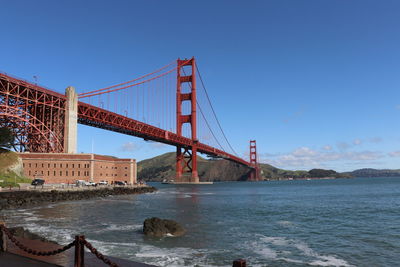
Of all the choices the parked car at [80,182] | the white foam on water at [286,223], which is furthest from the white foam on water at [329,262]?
the parked car at [80,182]

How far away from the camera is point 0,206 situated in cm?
2959

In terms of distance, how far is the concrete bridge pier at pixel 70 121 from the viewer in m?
61.8

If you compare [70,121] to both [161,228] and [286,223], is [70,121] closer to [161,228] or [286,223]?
→ [286,223]

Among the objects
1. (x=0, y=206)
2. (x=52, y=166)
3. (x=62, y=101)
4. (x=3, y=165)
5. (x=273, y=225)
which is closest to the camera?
(x=273, y=225)

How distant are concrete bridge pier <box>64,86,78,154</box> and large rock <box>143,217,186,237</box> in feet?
159

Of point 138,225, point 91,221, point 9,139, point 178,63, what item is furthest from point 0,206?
point 178,63

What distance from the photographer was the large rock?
17875 mm

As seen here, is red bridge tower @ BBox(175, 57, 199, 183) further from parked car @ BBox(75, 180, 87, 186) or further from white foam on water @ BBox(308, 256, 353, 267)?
white foam on water @ BBox(308, 256, 353, 267)

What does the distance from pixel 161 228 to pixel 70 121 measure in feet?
162

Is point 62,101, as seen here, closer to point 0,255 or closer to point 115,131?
point 115,131

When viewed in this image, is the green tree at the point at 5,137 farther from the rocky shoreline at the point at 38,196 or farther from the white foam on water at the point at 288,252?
the white foam on water at the point at 288,252

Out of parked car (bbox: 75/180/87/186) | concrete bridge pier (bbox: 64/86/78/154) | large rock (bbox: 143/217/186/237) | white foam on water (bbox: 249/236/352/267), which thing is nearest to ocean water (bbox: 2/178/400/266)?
white foam on water (bbox: 249/236/352/267)

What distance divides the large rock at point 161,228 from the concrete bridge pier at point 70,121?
48490 millimetres

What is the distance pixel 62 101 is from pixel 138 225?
161 ft
